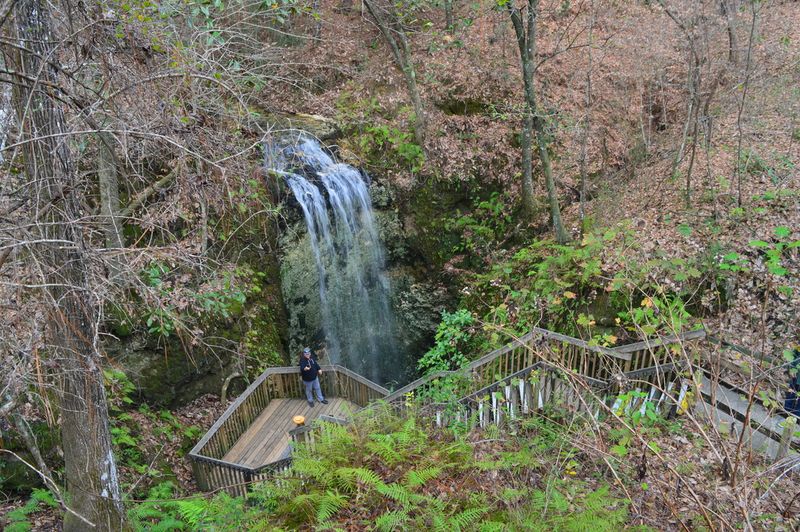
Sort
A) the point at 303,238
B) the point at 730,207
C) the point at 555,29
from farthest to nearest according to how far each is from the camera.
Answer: the point at 555,29, the point at 303,238, the point at 730,207

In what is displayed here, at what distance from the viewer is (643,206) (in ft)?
36.8

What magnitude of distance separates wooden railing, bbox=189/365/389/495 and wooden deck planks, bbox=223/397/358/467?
0.12 meters

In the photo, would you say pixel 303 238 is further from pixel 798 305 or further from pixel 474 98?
pixel 798 305

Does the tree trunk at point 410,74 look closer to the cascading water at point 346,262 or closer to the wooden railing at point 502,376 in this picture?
the cascading water at point 346,262

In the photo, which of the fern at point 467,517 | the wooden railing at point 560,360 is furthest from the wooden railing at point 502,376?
the fern at point 467,517

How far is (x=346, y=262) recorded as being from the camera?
13.3 meters

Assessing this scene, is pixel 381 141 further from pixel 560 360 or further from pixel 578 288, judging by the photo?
pixel 560 360

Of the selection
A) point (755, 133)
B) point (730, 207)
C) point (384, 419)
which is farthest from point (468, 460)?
point (755, 133)

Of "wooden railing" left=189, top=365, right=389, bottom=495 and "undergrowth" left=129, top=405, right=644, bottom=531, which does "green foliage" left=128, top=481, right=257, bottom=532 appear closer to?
"undergrowth" left=129, top=405, right=644, bottom=531

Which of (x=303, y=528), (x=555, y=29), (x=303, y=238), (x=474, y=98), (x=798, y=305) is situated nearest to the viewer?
(x=303, y=528)

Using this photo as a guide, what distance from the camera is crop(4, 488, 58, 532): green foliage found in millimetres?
5809

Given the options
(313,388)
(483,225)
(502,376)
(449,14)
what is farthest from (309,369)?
(449,14)

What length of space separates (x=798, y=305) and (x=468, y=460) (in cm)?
613

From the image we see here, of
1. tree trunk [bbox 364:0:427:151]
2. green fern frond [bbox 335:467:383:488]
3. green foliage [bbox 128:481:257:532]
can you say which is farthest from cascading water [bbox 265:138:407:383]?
green fern frond [bbox 335:467:383:488]
